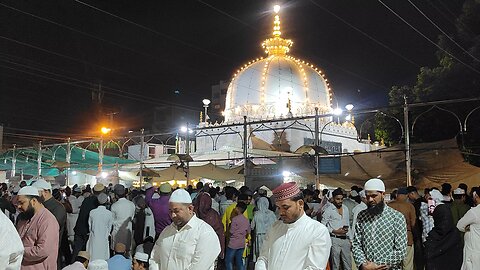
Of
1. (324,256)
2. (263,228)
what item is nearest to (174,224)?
(324,256)

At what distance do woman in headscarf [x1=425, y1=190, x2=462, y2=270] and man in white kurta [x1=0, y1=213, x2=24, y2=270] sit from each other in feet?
19.2

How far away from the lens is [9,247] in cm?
432

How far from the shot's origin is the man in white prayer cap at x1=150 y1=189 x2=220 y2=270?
449 cm

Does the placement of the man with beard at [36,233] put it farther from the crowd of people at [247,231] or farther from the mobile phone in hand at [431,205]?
the mobile phone in hand at [431,205]

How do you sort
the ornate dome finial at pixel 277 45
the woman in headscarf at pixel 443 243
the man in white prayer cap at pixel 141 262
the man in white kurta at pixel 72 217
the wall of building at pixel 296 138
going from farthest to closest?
the ornate dome finial at pixel 277 45 < the wall of building at pixel 296 138 < the man in white kurta at pixel 72 217 < the woman in headscarf at pixel 443 243 < the man in white prayer cap at pixel 141 262

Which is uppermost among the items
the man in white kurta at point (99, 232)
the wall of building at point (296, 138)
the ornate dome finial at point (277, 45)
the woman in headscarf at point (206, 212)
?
the ornate dome finial at point (277, 45)

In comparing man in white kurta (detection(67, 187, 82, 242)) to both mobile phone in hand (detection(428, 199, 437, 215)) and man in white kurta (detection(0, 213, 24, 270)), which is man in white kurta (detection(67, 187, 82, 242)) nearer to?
man in white kurta (detection(0, 213, 24, 270))

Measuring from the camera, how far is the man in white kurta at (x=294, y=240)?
4.05 meters

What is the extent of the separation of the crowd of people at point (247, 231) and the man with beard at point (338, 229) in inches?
0.7

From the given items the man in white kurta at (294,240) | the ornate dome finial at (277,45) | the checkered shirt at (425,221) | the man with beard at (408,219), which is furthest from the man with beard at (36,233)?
the ornate dome finial at (277,45)

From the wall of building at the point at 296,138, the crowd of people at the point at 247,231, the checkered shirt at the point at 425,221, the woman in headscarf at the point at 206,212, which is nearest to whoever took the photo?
the crowd of people at the point at 247,231

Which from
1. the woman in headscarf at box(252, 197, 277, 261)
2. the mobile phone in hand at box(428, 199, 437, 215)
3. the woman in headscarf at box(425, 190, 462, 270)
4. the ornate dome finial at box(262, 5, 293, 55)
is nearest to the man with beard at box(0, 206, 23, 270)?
the woman in headscarf at box(425, 190, 462, 270)

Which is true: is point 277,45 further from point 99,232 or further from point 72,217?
A: point 99,232

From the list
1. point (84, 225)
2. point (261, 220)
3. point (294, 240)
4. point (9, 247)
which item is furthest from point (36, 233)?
point (261, 220)
